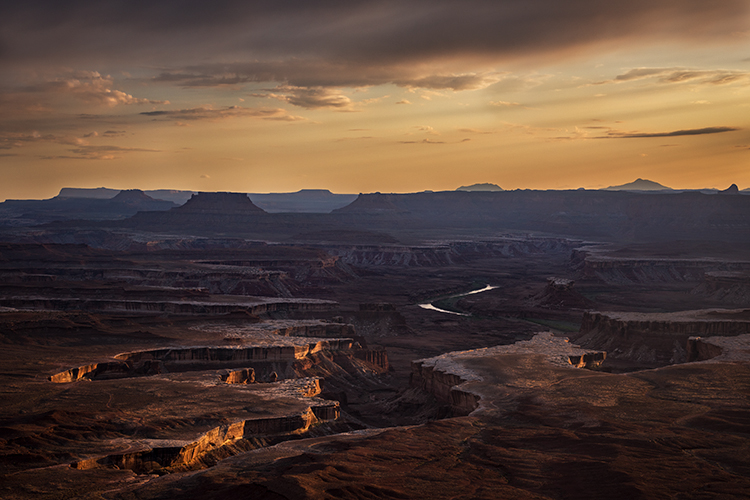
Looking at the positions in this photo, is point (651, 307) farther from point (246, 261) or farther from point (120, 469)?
point (120, 469)

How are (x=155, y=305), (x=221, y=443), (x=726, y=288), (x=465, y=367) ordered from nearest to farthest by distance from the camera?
(x=221, y=443) → (x=465, y=367) → (x=155, y=305) → (x=726, y=288)

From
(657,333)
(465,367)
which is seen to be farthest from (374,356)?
(657,333)

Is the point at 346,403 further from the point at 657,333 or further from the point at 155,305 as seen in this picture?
the point at 155,305

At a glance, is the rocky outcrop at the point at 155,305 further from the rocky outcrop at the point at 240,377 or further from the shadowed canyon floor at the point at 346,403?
the rocky outcrop at the point at 240,377

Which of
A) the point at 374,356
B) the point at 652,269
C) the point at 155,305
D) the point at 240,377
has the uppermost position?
the point at 155,305

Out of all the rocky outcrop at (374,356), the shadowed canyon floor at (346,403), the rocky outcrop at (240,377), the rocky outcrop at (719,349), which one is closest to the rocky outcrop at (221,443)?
the shadowed canyon floor at (346,403)

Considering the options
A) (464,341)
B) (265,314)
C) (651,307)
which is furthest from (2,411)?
(651,307)
